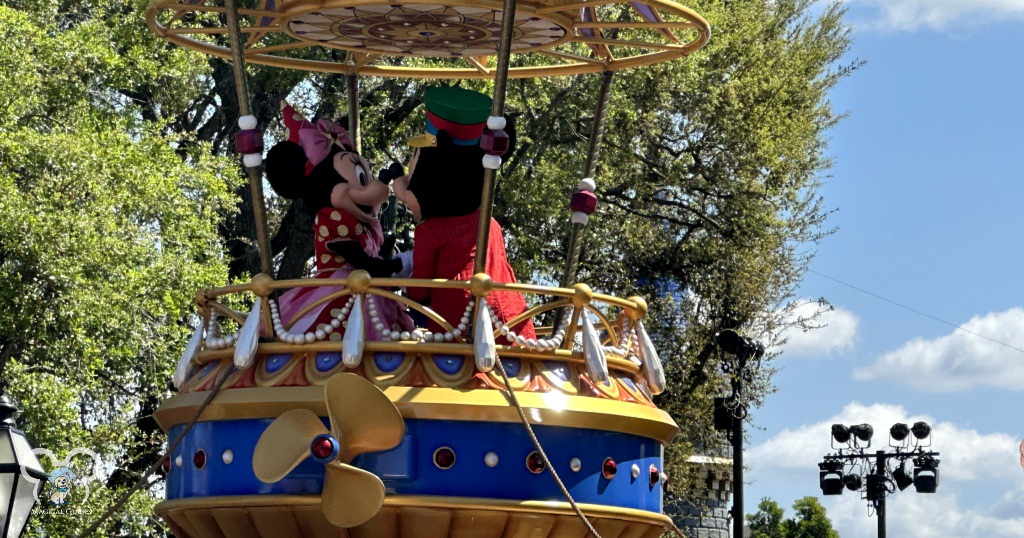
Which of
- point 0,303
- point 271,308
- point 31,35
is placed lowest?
point 271,308

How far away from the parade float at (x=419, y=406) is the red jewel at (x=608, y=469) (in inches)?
0.4

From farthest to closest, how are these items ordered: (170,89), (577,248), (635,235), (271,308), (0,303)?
(635,235), (170,89), (0,303), (577,248), (271,308)

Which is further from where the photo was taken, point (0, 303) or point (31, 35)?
point (31, 35)

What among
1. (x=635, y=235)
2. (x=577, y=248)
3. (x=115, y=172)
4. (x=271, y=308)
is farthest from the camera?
(x=635, y=235)

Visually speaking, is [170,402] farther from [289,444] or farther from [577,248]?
[577,248]

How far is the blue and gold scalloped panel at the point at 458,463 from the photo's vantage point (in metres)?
9.04

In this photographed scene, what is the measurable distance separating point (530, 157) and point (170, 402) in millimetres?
13583

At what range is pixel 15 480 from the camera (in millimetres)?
9016

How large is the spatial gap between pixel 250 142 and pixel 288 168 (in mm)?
1168

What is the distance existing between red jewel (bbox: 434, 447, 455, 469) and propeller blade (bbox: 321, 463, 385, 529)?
0.38m

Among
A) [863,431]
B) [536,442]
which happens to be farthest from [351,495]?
[863,431]

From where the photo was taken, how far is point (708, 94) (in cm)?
2489

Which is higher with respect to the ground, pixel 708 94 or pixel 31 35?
pixel 708 94

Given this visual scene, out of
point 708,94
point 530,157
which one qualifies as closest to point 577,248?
point 530,157
